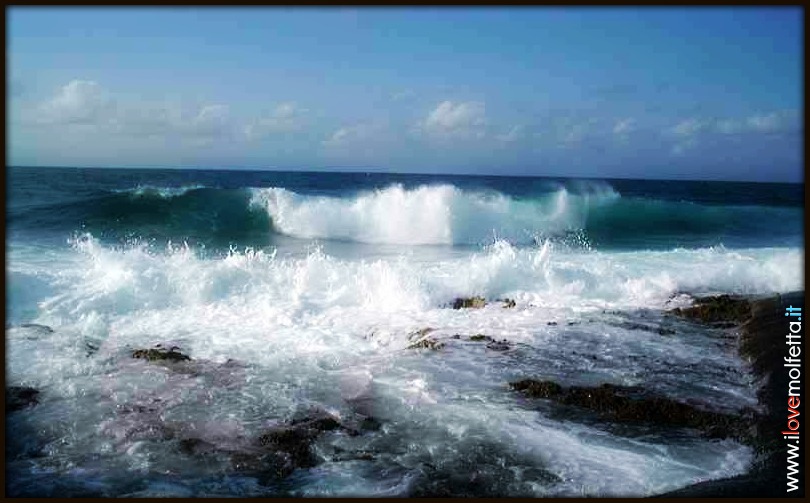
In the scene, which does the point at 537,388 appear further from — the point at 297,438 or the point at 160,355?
the point at 160,355

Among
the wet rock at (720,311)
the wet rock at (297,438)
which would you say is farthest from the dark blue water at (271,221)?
the wet rock at (297,438)

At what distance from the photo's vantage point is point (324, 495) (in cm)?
441

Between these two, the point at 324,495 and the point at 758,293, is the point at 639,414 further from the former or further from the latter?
the point at 758,293

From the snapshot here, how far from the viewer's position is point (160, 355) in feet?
23.5

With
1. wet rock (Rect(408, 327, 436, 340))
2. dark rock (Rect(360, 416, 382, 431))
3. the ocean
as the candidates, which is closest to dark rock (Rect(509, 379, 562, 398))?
the ocean

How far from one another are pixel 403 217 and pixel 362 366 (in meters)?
11.5

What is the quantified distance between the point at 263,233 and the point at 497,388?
13.6 meters

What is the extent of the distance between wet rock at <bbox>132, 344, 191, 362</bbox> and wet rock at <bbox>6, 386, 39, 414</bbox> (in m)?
1.26

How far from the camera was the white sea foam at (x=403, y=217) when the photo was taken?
1806 centimetres

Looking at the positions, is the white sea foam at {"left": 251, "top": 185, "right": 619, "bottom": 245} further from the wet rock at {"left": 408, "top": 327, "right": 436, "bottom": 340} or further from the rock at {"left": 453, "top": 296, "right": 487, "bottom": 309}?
the wet rock at {"left": 408, "top": 327, "right": 436, "bottom": 340}

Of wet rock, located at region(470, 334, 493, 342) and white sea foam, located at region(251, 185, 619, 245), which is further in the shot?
white sea foam, located at region(251, 185, 619, 245)

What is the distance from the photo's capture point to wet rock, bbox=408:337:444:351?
778 cm

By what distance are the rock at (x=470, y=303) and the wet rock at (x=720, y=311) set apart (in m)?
3.25

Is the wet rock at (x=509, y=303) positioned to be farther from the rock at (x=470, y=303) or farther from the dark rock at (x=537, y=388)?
the dark rock at (x=537, y=388)
